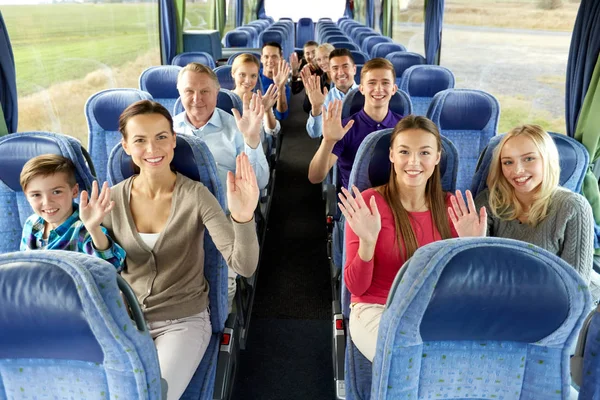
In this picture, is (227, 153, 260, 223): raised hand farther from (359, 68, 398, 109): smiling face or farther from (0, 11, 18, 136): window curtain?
(0, 11, 18, 136): window curtain

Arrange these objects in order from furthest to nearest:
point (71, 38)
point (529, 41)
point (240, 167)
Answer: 1. point (529, 41)
2. point (71, 38)
3. point (240, 167)

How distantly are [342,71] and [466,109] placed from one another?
1.16 meters

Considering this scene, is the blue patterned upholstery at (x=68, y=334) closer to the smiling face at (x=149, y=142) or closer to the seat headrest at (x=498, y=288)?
the seat headrest at (x=498, y=288)

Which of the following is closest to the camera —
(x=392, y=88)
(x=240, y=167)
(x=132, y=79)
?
(x=240, y=167)

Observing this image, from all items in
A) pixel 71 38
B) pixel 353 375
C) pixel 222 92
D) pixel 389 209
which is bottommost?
pixel 353 375

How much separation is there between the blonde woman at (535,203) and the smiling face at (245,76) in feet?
7.58

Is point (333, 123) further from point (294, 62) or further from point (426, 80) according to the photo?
point (294, 62)

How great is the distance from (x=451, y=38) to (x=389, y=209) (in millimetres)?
6213

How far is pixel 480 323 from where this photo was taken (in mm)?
1186

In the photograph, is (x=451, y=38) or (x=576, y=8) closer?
(x=576, y=8)

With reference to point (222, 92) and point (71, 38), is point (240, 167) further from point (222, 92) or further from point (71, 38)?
point (71, 38)

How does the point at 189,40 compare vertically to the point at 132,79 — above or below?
above

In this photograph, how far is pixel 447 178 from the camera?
2.28 meters

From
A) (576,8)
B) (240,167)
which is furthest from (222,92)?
(576,8)
